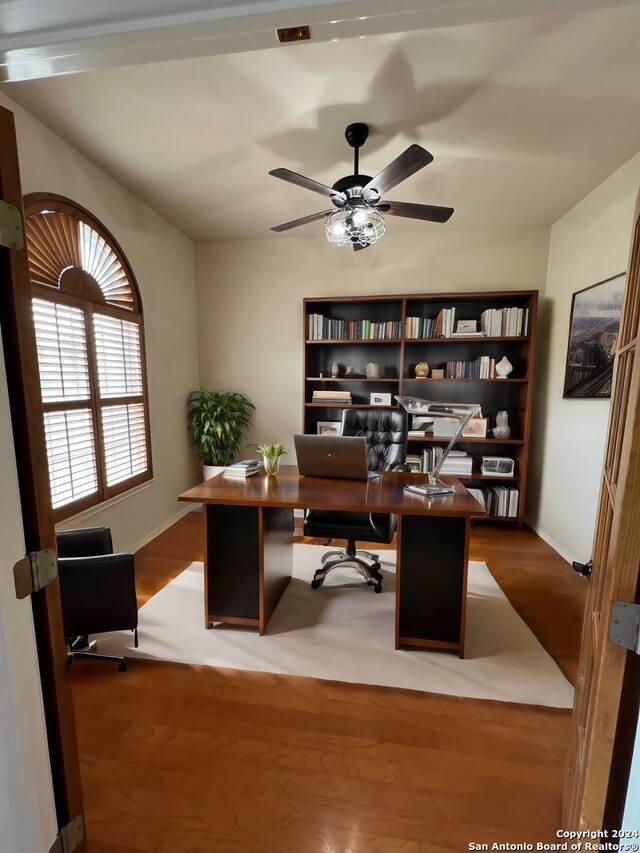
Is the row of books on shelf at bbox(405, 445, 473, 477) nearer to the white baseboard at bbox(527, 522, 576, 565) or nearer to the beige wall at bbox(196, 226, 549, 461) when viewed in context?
the white baseboard at bbox(527, 522, 576, 565)

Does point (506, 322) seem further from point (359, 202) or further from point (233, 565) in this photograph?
point (233, 565)

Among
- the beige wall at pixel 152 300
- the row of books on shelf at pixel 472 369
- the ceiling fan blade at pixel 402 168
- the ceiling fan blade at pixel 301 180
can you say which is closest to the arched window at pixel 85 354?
the beige wall at pixel 152 300

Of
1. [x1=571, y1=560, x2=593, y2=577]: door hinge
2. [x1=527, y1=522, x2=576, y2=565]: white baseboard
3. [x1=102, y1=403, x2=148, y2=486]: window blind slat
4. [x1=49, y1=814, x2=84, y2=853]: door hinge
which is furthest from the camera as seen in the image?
[x1=527, y1=522, x2=576, y2=565]: white baseboard

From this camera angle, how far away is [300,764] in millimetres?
1340

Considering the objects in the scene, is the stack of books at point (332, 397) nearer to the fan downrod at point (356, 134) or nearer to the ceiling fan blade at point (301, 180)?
the ceiling fan blade at point (301, 180)

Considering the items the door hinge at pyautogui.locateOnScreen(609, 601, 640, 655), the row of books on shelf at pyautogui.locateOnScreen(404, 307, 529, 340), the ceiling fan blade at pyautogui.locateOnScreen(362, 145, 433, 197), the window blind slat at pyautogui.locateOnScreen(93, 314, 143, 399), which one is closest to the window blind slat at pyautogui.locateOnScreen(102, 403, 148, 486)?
the window blind slat at pyautogui.locateOnScreen(93, 314, 143, 399)

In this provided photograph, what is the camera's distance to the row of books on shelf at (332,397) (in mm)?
3648

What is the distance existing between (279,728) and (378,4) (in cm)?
211

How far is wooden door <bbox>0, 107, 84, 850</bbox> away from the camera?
799 millimetres

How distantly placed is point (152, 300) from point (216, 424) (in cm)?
126

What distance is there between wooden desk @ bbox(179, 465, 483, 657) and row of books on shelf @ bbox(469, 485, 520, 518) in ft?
5.29

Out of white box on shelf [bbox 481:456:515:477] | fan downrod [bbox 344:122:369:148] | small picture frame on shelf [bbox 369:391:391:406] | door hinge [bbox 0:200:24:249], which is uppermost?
fan downrod [bbox 344:122:369:148]

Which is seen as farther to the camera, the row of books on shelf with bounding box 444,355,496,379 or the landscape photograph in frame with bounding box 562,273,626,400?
the row of books on shelf with bounding box 444,355,496,379

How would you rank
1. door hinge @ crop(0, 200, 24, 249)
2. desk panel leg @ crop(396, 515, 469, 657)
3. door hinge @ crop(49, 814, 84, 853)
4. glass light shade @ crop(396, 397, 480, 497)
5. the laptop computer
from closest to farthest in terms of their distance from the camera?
door hinge @ crop(0, 200, 24, 249) < door hinge @ crop(49, 814, 84, 853) < desk panel leg @ crop(396, 515, 469, 657) < glass light shade @ crop(396, 397, 480, 497) < the laptop computer
